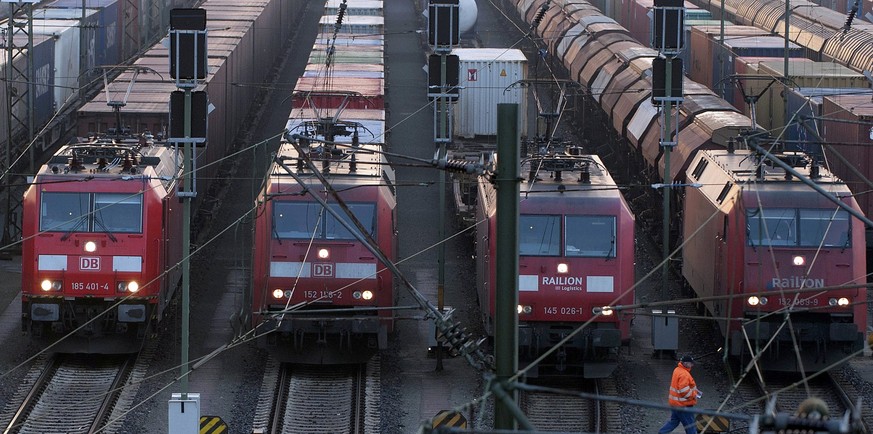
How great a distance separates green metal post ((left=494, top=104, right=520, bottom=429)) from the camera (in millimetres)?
10828

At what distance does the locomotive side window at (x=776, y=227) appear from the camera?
2064cm

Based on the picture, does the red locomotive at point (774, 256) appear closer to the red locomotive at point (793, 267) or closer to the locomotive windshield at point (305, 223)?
the red locomotive at point (793, 267)

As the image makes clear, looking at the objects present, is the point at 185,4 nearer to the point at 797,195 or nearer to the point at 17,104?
the point at 17,104

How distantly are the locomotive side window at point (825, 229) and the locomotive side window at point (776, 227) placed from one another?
14 cm

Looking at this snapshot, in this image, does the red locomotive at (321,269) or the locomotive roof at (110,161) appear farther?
the locomotive roof at (110,161)

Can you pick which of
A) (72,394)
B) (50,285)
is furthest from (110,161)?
(72,394)

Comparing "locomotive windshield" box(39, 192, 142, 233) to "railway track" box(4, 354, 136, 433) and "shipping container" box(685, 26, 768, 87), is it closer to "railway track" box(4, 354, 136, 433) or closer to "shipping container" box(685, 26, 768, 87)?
"railway track" box(4, 354, 136, 433)

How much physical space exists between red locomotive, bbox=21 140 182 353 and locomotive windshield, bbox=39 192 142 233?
1 centimetres

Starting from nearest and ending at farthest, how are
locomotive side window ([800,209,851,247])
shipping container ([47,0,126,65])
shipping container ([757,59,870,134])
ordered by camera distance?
1. locomotive side window ([800,209,851,247])
2. shipping container ([757,59,870,134])
3. shipping container ([47,0,126,65])

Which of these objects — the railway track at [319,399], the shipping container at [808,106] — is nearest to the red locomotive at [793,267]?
the railway track at [319,399]

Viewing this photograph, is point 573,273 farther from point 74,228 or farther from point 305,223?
point 74,228

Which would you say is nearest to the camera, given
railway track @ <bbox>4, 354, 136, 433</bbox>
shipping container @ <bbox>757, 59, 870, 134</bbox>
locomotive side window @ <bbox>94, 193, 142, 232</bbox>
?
railway track @ <bbox>4, 354, 136, 433</bbox>

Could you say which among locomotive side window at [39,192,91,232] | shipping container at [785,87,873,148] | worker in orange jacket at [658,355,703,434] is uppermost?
shipping container at [785,87,873,148]

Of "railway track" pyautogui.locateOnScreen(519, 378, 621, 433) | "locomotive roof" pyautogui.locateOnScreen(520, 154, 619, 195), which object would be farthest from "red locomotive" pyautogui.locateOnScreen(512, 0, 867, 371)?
"railway track" pyautogui.locateOnScreen(519, 378, 621, 433)
